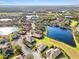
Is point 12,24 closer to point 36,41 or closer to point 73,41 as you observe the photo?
point 36,41

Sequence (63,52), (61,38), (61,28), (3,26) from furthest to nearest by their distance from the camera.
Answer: (3,26), (61,28), (61,38), (63,52)

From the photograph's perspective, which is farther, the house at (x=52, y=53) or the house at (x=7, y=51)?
the house at (x=7, y=51)

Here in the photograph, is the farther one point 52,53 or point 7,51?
point 7,51

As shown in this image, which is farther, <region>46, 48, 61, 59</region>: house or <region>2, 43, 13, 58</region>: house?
<region>2, 43, 13, 58</region>: house

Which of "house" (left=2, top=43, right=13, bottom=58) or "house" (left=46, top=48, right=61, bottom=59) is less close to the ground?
"house" (left=46, top=48, right=61, bottom=59)

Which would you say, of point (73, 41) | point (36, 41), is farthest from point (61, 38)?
point (36, 41)

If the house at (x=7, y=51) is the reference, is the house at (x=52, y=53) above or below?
above

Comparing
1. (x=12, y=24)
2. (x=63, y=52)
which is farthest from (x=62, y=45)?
(x=12, y=24)

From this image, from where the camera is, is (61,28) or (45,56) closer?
(45,56)

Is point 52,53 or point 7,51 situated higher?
point 52,53

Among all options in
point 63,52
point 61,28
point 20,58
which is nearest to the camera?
point 20,58
